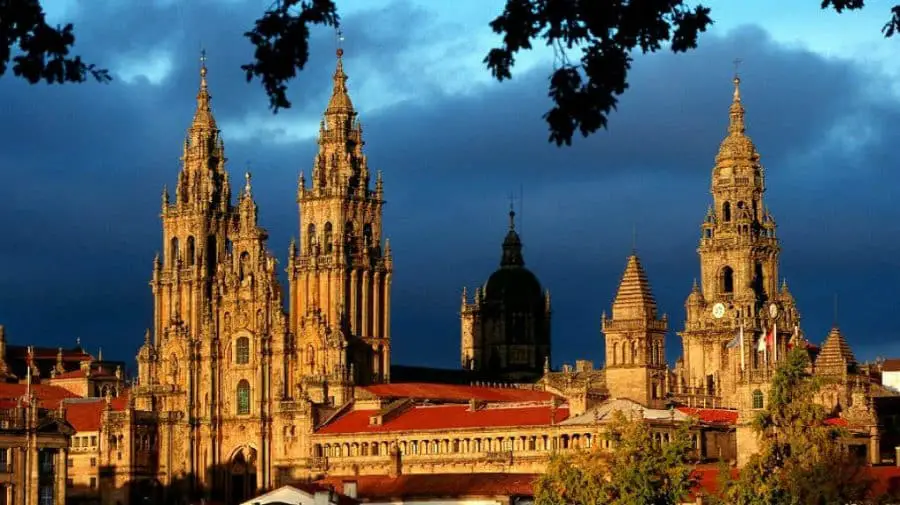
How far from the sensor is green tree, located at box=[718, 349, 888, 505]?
8525 centimetres

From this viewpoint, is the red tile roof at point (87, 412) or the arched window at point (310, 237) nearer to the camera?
the red tile roof at point (87, 412)

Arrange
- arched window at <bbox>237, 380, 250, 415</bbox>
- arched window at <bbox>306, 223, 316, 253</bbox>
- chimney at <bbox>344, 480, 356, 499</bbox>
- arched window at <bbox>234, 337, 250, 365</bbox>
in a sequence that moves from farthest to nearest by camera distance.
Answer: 1. arched window at <bbox>306, 223, 316, 253</bbox>
2. arched window at <bbox>234, 337, 250, 365</bbox>
3. arched window at <bbox>237, 380, 250, 415</bbox>
4. chimney at <bbox>344, 480, 356, 499</bbox>

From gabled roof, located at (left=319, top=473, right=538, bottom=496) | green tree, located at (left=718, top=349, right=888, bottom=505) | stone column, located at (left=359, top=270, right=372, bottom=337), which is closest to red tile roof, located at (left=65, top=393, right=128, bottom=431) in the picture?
stone column, located at (left=359, top=270, right=372, bottom=337)

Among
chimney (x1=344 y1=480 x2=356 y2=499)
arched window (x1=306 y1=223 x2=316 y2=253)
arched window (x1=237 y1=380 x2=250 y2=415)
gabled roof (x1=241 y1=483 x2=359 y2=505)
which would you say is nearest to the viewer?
gabled roof (x1=241 y1=483 x2=359 y2=505)

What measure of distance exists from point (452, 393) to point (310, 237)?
17.0m

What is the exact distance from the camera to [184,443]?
153875 mm

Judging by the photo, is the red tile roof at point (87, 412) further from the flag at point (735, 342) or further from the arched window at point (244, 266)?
the flag at point (735, 342)

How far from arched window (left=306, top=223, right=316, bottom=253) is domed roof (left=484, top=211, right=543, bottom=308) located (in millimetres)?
29519

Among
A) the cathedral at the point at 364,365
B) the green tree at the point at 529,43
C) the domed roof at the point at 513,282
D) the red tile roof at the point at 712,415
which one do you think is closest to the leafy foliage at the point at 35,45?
the green tree at the point at 529,43

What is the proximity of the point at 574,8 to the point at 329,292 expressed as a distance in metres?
128

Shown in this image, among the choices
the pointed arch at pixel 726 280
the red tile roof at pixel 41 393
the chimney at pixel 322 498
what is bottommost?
the chimney at pixel 322 498

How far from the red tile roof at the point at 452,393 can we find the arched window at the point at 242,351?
463 inches

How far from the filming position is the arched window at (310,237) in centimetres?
15762

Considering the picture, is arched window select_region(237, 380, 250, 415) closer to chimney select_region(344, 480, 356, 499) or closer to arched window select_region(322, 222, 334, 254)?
arched window select_region(322, 222, 334, 254)
